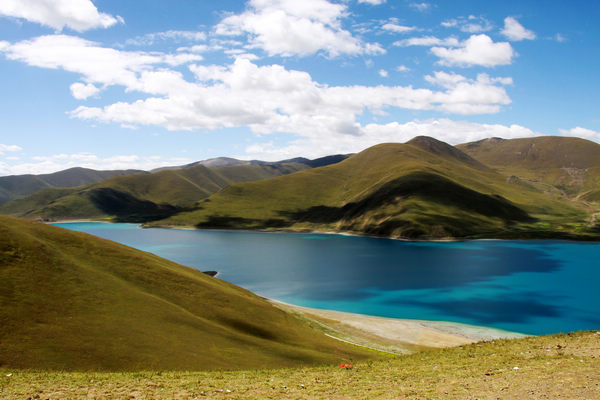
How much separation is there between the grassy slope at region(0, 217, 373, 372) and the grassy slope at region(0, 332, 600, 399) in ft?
14.8

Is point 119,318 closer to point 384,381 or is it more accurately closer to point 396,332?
point 384,381

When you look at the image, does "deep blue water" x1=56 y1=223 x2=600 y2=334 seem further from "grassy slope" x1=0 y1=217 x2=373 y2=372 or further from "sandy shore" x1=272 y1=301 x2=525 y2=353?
"grassy slope" x1=0 y1=217 x2=373 y2=372

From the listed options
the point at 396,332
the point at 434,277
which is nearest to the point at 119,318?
the point at 396,332

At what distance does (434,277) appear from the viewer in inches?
4609

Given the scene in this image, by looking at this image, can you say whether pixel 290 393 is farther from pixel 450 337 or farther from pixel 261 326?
pixel 450 337

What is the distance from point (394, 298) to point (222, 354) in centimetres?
6607

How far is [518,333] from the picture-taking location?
66812 millimetres

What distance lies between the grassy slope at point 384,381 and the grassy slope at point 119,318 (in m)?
4.53

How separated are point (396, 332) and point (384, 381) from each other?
42947 mm

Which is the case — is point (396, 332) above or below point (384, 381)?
below

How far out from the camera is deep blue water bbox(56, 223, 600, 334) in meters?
80.9

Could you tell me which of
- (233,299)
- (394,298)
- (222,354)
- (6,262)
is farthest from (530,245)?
(6,262)

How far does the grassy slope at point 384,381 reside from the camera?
1975 cm

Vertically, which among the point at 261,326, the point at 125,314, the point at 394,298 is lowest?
the point at 394,298
